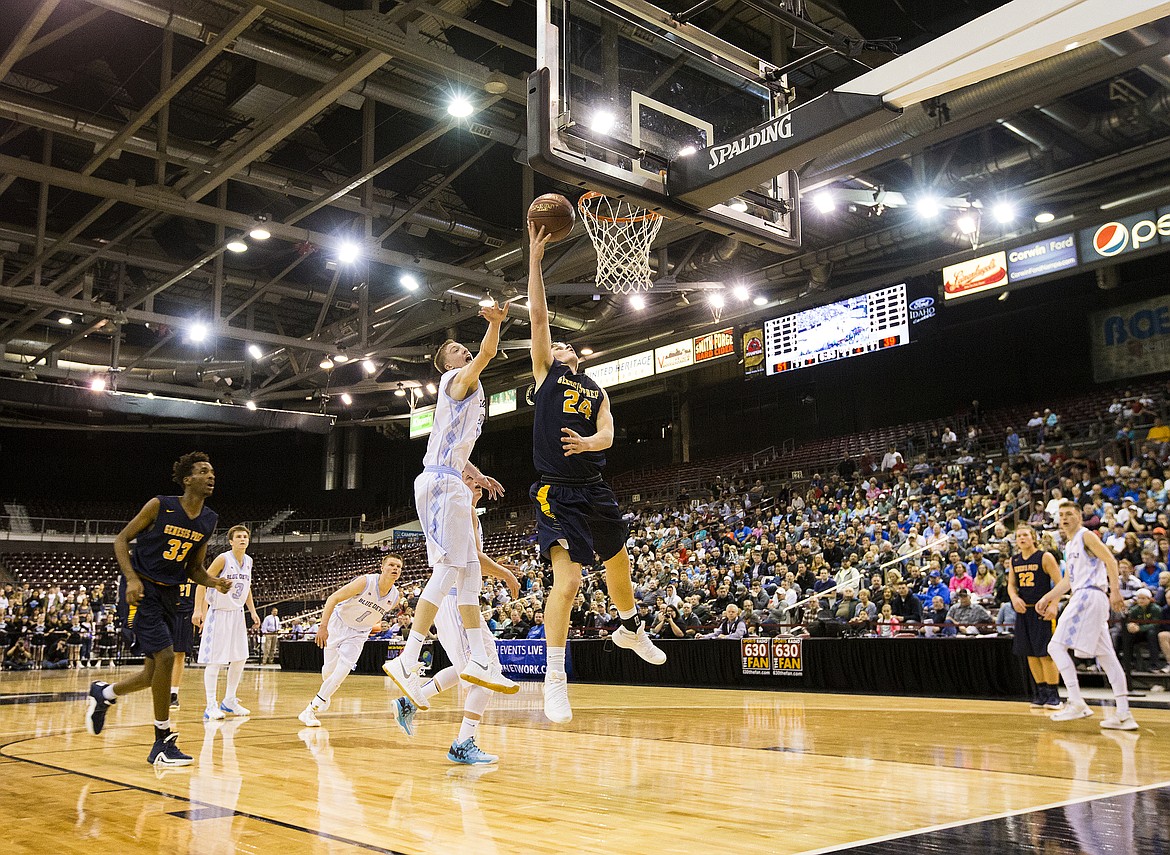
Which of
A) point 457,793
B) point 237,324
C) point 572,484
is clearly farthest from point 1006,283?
point 237,324

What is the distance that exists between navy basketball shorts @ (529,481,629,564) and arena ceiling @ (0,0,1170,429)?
16.6 ft

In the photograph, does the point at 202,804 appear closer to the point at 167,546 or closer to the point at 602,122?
the point at 167,546

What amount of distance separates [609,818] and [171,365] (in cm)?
2387

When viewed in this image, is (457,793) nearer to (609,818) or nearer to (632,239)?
(609,818)

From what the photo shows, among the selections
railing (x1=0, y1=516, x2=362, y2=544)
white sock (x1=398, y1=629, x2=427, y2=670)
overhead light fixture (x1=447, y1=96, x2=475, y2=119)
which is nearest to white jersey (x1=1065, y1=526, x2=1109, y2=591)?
white sock (x1=398, y1=629, x2=427, y2=670)

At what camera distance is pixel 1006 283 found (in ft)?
54.7

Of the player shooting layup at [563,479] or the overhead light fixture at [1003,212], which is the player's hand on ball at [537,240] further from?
the overhead light fixture at [1003,212]

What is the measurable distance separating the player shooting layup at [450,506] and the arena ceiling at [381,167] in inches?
192

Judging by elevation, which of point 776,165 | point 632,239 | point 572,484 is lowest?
point 572,484

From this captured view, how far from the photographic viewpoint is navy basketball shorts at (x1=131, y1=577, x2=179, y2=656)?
5.20 m

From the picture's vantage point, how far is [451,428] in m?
5.18

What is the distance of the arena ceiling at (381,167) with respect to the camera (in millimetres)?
11531

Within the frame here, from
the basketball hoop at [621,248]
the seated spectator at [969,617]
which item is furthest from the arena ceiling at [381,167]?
the seated spectator at [969,617]

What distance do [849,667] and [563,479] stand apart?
7.71 meters
